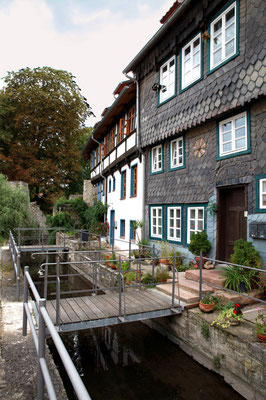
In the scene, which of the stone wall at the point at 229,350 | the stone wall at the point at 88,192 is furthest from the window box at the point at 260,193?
the stone wall at the point at 88,192

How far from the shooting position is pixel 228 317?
17.7 ft

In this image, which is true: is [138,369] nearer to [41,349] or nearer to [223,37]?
[41,349]

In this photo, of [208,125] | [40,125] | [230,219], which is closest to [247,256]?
[230,219]

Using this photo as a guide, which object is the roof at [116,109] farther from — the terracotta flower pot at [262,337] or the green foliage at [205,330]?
the terracotta flower pot at [262,337]

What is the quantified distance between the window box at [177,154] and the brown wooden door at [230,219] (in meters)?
2.34

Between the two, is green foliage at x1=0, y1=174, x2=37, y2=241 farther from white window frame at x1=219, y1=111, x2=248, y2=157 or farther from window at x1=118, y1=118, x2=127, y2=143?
white window frame at x1=219, y1=111, x2=248, y2=157

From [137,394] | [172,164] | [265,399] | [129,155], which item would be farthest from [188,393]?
[129,155]

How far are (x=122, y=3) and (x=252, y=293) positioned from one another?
346 inches

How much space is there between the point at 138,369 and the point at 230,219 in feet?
15.4

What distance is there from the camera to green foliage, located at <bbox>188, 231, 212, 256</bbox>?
883 cm

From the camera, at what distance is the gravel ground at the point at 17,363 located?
3.17 m

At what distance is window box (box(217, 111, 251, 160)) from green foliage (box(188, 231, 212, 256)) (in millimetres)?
2374

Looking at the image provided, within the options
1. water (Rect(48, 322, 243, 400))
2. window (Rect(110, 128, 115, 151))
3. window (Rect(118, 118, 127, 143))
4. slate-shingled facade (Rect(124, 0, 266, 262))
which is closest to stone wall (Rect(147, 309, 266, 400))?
Answer: water (Rect(48, 322, 243, 400))

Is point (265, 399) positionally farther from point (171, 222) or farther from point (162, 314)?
point (171, 222)
